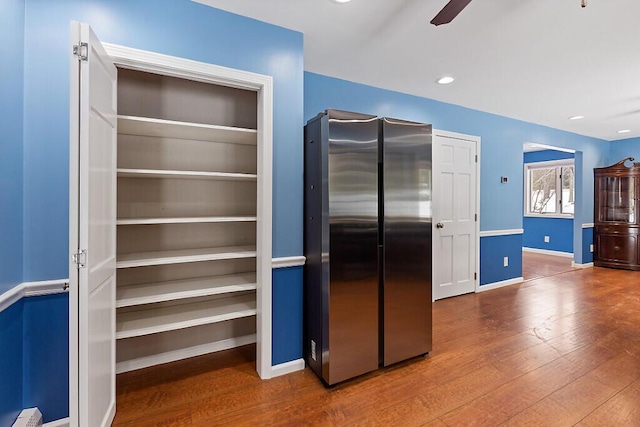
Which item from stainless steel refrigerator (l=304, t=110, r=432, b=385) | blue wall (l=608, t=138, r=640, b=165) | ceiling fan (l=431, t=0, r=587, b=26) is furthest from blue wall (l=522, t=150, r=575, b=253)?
ceiling fan (l=431, t=0, r=587, b=26)

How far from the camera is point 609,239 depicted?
5691mm

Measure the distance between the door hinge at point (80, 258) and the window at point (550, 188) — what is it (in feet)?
27.0

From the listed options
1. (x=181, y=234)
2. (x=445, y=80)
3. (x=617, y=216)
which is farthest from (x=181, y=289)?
(x=617, y=216)

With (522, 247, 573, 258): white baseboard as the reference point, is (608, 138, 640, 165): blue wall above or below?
above

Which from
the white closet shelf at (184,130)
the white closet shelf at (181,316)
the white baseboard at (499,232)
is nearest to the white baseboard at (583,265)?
the white baseboard at (499,232)

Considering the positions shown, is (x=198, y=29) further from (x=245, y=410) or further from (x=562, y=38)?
(x=562, y=38)

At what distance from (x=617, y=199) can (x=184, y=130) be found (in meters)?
7.36

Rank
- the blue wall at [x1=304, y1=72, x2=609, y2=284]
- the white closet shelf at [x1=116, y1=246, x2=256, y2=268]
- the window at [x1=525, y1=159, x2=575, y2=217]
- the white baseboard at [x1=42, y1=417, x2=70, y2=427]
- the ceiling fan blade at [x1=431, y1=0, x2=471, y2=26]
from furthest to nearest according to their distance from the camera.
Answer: the window at [x1=525, y1=159, x2=575, y2=217] < the blue wall at [x1=304, y1=72, x2=609, y2=284] < the white closet shelf at [x1=116, y1=246, x2=256, y2=268] < the white baseboard at [x1=42, y1=417, x2=70, y2=427] < the ceiling fan blade at [x1=431, y1=0, x2=471, y2=26]

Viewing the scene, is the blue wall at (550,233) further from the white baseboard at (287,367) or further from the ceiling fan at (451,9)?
the white baseboard at (287,367)

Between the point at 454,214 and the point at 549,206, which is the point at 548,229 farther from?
the point at 454,214

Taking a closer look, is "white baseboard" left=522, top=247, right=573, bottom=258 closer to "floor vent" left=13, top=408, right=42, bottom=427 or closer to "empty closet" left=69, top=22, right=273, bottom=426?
"empty closet" left=69, top=22, right=273, bottom=426

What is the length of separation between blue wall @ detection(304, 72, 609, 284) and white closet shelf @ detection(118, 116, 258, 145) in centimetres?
103

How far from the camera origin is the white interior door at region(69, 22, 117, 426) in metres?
1.20

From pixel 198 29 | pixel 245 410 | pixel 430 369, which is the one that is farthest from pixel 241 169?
pixel 430 369
